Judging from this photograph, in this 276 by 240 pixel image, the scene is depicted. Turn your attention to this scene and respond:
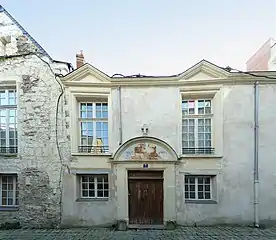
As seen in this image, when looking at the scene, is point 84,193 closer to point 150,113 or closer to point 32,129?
point 32,129

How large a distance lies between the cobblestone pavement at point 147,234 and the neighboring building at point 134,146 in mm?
419

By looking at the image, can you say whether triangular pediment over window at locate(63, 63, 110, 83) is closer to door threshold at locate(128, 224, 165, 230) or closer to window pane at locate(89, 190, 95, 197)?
window pane at locate(89, 190, 95, 197)

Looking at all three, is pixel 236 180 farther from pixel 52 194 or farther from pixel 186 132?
pixel 52 194

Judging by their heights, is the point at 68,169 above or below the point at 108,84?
below

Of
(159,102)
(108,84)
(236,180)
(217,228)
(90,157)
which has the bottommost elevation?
(217,228)

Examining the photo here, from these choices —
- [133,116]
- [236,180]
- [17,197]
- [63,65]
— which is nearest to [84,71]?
→ [63,65]

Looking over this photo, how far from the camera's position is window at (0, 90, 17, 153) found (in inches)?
405

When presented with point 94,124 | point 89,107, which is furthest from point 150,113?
point 89,107

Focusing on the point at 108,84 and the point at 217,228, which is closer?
the point at 217,228

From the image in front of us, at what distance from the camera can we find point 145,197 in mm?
9898

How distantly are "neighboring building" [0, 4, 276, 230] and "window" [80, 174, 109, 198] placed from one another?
37 mm

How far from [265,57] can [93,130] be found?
8.27 m

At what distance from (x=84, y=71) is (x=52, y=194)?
14.9 ft

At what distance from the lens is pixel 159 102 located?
996 centimetres
